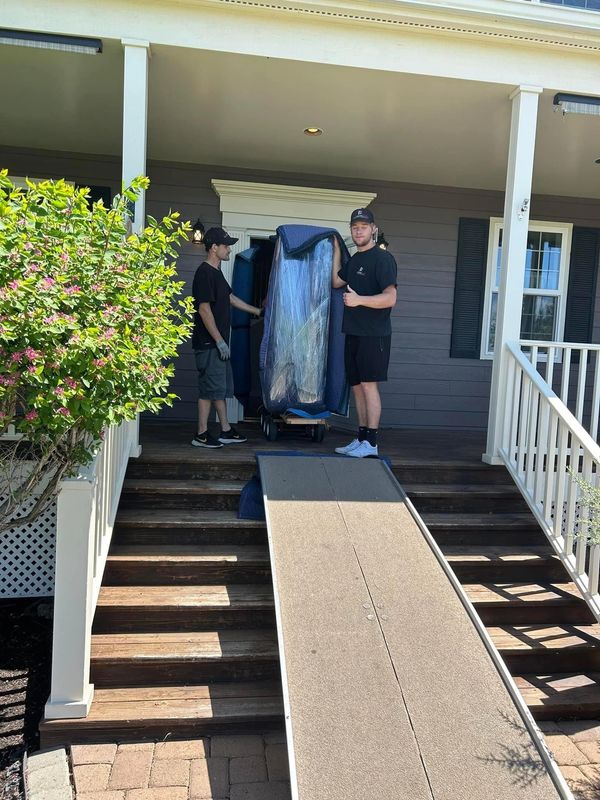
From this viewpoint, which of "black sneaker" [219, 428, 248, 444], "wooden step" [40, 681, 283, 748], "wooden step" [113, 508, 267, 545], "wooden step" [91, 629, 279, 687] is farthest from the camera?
"black sneaker" [219, 428, 248, 444]

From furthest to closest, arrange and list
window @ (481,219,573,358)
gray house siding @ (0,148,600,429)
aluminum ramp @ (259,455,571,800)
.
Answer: window @ (481,219,573,358) < gray house siding @ (0,148,600,429) < aluminum ramp @ (259,455,571,800)

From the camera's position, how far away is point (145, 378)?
2.38 m

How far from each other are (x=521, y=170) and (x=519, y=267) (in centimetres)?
60

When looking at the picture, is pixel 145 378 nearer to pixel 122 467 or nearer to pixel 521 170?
pixel 122 467

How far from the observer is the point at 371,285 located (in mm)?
3873

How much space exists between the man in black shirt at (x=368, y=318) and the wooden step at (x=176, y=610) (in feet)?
4.44

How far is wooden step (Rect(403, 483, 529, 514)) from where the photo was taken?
3.68 m

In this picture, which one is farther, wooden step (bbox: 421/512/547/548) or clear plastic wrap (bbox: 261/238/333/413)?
clear plastic wrap (bbox: 261/238/333/413)

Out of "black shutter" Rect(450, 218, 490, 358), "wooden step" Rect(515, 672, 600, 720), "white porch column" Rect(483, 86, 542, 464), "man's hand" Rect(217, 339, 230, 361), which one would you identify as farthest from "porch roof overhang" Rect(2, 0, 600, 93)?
"wooden step" Rect(515, 672, 600, 720)

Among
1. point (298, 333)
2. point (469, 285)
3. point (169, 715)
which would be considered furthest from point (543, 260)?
point (169, 715)

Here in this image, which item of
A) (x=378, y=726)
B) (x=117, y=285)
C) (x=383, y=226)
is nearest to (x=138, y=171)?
(x=117, y=285)

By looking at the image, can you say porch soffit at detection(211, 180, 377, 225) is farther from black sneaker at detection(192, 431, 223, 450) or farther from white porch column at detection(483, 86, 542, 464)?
black sneaker at detection(192, 431, 223, 450)

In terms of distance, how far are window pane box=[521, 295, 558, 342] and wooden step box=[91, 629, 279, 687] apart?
4.53 meters

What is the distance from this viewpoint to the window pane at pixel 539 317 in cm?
614
